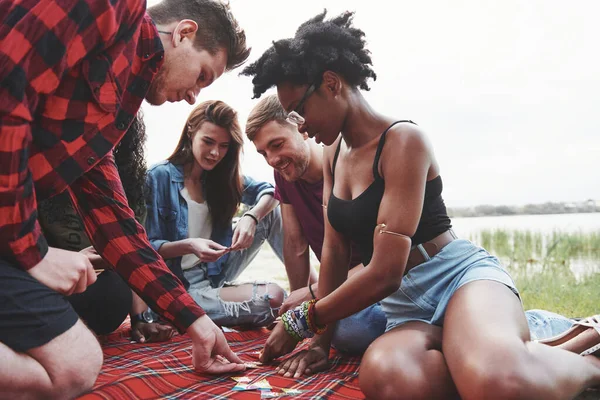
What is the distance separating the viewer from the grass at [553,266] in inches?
186

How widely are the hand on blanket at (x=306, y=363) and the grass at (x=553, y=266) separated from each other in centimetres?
247

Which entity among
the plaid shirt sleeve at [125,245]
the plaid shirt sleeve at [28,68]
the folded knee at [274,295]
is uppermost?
the plaid shirt sleeve at [28,68]

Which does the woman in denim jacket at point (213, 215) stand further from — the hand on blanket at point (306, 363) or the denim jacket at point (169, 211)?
the hand on blanket at point (306, 363)

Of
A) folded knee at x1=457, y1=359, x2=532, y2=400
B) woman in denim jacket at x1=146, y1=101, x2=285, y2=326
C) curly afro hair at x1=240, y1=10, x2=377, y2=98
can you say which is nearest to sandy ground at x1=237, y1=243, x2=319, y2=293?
woman in denim jacket at x1=146, y1=101, x2=285, y2=326

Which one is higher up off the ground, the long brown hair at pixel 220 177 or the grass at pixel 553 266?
the long brown hair at pixel 220 177

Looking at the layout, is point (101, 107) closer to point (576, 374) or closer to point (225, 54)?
point (225, 54)

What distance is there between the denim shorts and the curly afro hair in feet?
2.84

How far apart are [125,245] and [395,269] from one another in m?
1.07

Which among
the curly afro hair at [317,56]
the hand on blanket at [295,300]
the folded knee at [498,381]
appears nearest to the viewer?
the folded knee at [498,381]

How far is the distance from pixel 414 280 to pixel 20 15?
1743 mm

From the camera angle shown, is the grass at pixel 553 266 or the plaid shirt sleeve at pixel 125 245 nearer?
the plaid shirt sleeve at pixel 125 245

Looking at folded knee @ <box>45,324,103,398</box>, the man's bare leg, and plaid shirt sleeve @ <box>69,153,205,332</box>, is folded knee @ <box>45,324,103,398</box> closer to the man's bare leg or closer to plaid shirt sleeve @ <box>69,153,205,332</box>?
the man's bare leg

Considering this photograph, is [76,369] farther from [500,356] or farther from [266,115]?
[266,115]

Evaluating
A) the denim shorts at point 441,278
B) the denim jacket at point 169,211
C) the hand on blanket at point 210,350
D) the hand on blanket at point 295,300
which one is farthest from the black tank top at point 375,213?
the denim jacket at point 169,211
